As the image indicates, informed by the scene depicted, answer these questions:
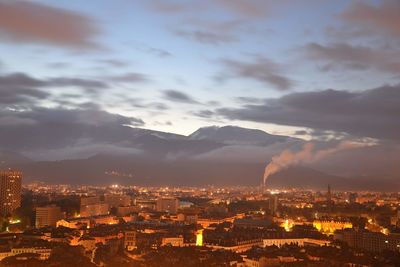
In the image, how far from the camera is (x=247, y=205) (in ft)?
219

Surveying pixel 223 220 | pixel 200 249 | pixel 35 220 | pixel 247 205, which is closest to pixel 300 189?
pixel 247 205

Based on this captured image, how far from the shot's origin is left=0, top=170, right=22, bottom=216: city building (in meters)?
51.4

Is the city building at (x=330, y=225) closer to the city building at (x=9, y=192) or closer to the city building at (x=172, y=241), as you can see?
the city building at (x=172, y=241)

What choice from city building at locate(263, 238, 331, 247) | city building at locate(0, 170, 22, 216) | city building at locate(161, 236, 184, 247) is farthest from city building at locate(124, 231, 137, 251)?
city building at locate(0, 170, 22, 216)

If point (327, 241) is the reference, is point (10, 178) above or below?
above

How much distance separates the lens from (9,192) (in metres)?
52.8

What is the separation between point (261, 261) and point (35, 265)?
948 centimetres

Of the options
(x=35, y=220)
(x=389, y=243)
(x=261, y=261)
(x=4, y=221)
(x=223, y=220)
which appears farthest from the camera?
(x=223, y=220)

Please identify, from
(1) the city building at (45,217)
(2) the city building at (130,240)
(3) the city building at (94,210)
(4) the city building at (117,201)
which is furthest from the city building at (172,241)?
(4) the city building at (117,201)

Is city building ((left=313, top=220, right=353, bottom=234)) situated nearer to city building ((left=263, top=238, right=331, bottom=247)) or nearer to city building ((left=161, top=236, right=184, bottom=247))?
city building ((left=263, top=238, right=331, bottom=247))

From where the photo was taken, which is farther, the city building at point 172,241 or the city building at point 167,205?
the city building at point 167,205

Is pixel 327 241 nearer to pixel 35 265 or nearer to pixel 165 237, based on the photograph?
pixel 165 237

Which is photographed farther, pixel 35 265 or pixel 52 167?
pixel 52 167

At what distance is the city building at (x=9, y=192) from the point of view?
5138cm
